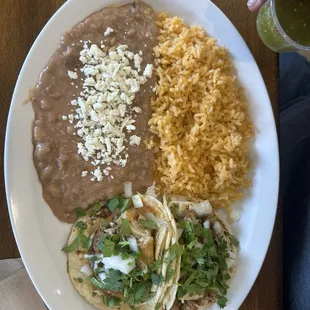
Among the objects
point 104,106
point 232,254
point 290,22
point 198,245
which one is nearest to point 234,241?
point 232,254

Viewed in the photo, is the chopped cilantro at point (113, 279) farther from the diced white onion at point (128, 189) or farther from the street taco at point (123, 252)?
the diced white onion at point (128, 189)

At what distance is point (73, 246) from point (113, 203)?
0.21 meters

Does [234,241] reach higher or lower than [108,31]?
lower

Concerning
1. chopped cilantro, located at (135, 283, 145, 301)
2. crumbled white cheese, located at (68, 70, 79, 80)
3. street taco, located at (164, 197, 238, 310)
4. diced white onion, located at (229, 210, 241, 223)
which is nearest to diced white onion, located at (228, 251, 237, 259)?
street taco, located at (164, 197, 238, 310)

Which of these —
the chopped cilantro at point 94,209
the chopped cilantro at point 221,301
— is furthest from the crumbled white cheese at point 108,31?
the chopped cilantro at point 221,301

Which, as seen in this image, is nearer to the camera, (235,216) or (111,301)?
(111,301)

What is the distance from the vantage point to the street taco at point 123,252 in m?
1.86

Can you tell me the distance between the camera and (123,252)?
1850 millimetres

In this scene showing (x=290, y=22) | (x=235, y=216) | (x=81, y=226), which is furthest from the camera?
(x=235, y=216)

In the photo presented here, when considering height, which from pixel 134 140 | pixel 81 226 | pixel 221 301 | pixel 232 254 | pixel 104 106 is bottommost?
pixel 221 301

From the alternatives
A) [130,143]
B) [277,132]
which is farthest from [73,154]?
[277,132]

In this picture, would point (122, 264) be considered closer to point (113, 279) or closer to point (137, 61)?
point (113, 279)

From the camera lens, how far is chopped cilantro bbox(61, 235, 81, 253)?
1.89 metres

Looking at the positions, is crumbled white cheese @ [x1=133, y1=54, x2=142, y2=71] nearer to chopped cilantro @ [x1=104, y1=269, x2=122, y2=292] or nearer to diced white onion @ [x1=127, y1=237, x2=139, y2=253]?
diced white onion @ [x1=127, y1=237, x2=139, y2=253]
